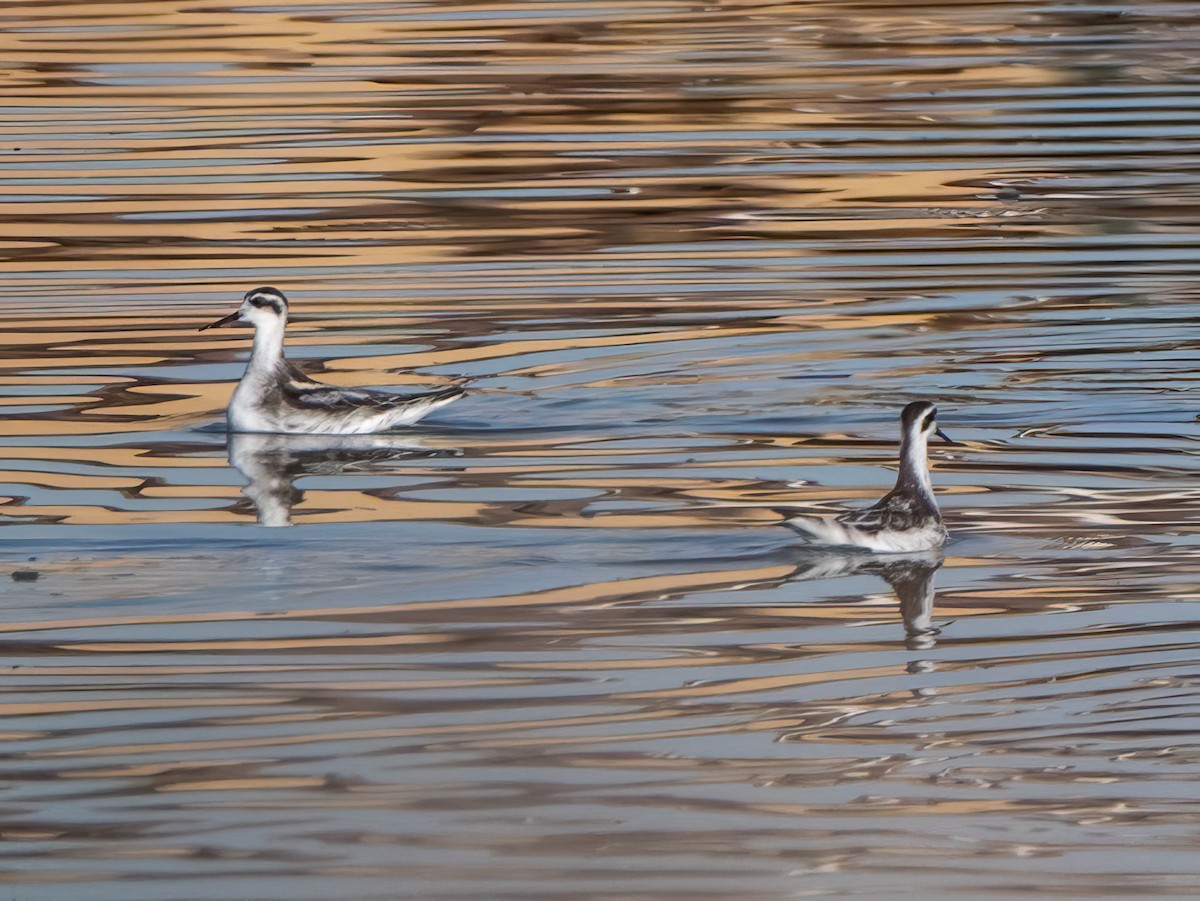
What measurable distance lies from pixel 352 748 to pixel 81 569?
2.73 meters

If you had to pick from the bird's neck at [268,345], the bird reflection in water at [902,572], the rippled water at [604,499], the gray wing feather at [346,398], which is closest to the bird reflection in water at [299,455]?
the rippled water at [604,499]

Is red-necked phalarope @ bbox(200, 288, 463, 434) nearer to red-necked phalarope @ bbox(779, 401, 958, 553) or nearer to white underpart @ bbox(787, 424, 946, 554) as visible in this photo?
red-necked phalarope @ bbox(779, 401, 958, 553)

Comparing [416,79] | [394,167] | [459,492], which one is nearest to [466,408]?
[459,492]

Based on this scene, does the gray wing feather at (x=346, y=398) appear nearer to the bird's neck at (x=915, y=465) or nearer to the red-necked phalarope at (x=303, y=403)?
the red-necked phalarope at (x=303, y=403)

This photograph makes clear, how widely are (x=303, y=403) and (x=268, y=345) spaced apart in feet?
1.82

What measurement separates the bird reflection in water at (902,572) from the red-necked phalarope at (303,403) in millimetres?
3221

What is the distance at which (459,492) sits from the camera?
11.7 meters

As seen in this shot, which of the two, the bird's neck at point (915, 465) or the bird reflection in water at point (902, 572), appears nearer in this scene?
the bird reflection in water at point (902, 572)

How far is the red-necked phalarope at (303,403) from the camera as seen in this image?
12.9 meters

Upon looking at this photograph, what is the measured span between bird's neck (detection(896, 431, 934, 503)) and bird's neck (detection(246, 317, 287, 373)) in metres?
3.97

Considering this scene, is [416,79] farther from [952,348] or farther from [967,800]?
[967,800]

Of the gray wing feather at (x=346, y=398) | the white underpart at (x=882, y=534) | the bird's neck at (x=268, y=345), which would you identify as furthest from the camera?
the bird's neck at (x=268, y=345)

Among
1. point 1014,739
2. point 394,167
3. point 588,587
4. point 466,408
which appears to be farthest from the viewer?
point 394,167

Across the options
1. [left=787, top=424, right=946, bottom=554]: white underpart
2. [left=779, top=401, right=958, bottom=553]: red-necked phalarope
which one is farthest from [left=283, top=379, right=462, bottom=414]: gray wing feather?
[left=787, top=424, right=946, bottom=554]: white underpart
